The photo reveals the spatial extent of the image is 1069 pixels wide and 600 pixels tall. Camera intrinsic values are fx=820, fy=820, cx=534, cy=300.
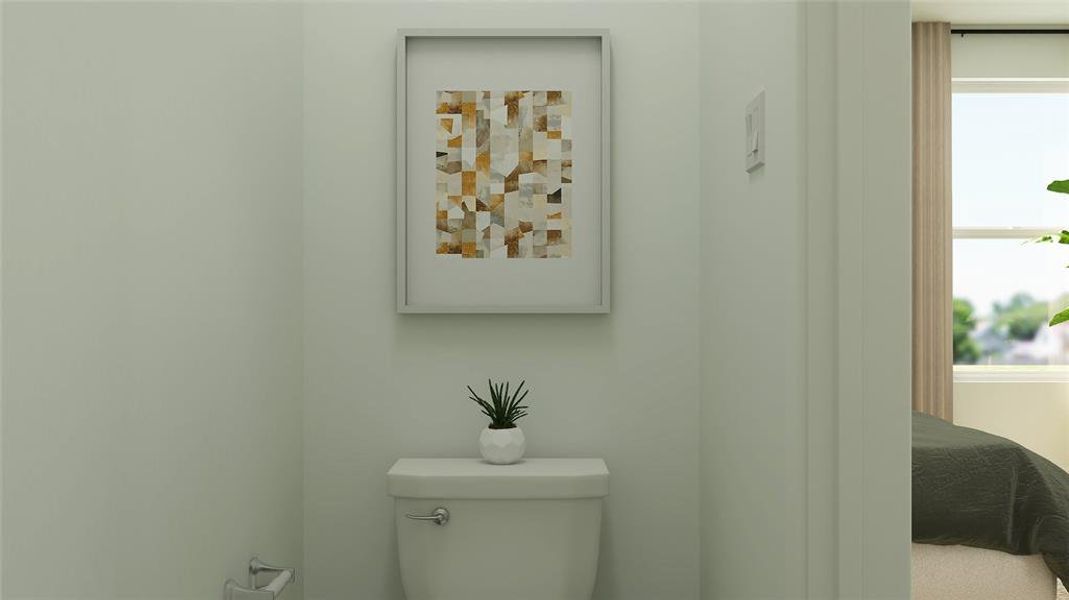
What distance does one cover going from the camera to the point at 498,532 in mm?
1544

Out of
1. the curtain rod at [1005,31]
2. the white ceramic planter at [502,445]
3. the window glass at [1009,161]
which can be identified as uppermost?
the curtain rod at [1005,31]

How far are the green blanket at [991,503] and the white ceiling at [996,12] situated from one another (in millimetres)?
2016

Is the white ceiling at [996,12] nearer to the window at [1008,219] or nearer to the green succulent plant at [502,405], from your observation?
the window at [1008,219]

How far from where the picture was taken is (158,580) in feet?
3.45

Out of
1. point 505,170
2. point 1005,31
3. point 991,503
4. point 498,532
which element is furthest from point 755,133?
point 1005,31

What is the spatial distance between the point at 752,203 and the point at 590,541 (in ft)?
2.37

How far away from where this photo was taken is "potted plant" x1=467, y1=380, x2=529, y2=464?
160 centimetres

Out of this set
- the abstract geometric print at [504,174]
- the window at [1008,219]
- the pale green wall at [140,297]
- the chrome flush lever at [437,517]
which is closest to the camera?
the pale green wall at [140,297]

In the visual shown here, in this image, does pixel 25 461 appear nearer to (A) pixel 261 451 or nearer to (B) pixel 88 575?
(B) pixel 88 575

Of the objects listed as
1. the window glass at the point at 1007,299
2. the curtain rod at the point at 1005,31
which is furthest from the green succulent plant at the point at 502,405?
the curtain rod at the point at 1005,31

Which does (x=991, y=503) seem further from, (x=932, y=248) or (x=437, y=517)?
(x=932, y=248)

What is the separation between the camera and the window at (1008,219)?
3.52 meters

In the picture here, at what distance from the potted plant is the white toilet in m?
0.06

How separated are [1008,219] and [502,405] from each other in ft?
9.50
